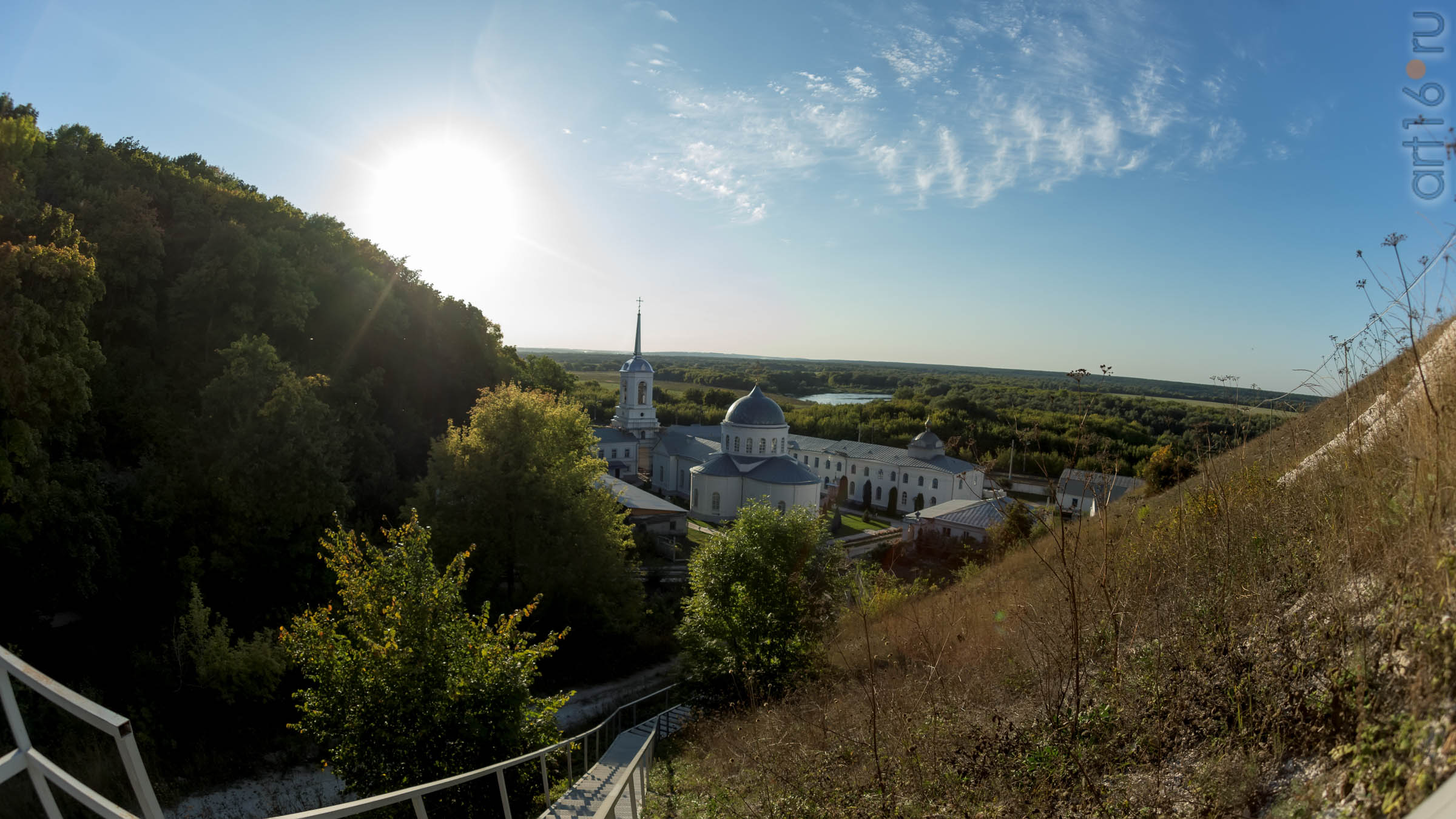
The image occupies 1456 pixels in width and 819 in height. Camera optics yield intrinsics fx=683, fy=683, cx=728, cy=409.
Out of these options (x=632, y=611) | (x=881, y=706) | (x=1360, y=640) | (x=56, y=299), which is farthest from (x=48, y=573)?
(x=1360, y=640)

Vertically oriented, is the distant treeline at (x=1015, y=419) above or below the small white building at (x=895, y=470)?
above

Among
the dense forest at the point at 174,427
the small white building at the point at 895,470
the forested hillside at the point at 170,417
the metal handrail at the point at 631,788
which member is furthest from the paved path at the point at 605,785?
the small white building at the point at 895,470

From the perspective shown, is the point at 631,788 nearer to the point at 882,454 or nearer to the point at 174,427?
the point at 174,427

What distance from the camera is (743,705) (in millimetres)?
12562

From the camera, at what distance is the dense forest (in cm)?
1512

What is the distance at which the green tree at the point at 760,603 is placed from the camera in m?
15.2

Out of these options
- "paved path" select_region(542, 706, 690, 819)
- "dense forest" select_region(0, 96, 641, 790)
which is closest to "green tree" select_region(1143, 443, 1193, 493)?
"paved path" select_region(542, 706, 690, 819)

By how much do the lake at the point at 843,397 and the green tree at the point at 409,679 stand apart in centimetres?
11143

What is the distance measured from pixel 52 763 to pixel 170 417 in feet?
76.2

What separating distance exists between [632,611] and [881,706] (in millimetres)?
15177

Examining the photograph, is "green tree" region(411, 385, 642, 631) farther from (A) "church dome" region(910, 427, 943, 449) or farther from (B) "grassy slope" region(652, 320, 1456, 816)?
(A) "church dome" region(910, 427, 943, 449)

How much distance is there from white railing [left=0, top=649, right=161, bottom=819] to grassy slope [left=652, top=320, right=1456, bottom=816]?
4005 millimetres

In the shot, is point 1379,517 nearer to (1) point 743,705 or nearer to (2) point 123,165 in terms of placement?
(1) point 743,705

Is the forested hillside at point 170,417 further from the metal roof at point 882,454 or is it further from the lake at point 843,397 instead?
the lake at point 843,397
